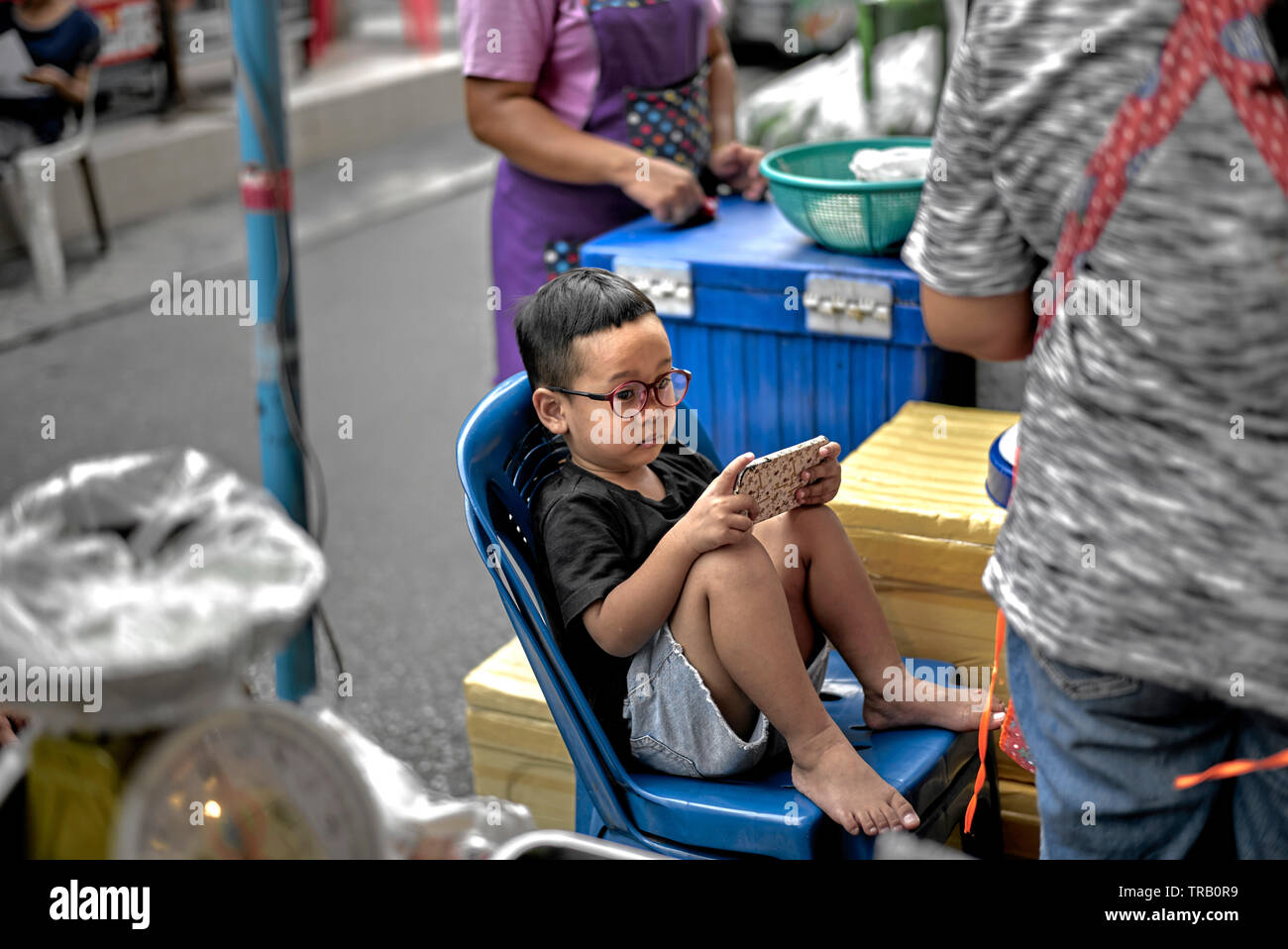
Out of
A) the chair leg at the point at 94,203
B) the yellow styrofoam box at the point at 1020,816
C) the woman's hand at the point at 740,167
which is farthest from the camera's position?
the chair leg at the point at 94,203

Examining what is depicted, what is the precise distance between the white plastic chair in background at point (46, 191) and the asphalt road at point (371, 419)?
1.39ft

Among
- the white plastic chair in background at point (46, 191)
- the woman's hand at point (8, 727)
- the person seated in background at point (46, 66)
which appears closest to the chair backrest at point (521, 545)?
the woman's hand at point (8, 727)

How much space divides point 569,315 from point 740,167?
50.2 inches

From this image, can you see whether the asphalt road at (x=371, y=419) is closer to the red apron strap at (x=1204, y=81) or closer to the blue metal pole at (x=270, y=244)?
the blue metal pole at (x=270, y=244)

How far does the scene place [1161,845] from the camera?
1109 mm

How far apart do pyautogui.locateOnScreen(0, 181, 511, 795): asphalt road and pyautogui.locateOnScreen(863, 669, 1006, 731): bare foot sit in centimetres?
102

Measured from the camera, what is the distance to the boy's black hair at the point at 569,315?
5.33ft

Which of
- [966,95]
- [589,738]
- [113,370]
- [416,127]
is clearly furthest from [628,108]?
[416,127]

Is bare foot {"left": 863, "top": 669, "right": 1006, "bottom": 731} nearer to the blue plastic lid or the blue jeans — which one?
the blue plastic lid

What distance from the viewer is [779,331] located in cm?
247

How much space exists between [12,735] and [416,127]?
7.19 m

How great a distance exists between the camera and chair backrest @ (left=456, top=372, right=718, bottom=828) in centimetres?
155

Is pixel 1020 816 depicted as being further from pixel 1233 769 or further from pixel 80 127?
pixel 80 127

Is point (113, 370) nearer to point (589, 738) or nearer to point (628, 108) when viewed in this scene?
point (628, 108)
